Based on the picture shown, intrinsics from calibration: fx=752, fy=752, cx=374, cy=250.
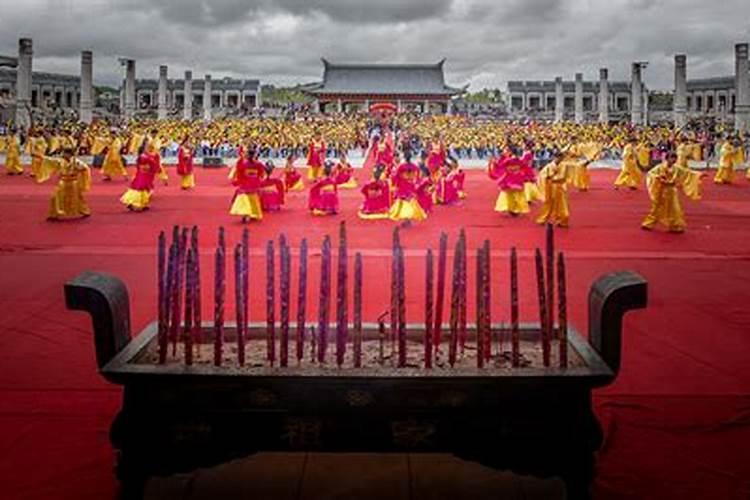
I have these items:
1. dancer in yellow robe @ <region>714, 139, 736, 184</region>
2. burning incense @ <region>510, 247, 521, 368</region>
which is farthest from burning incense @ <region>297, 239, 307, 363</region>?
dancer in yellow robe @ <region>714, 139, 736, 184</region>

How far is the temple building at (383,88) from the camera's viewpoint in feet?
203

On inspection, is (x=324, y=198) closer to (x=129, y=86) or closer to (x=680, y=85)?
(x=680, y=85)

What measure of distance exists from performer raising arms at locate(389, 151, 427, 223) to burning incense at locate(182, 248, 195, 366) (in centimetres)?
867

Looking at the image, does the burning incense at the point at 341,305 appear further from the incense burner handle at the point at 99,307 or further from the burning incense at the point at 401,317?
the incense burner handle at the point at 99,307

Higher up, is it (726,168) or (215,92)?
(215,92)

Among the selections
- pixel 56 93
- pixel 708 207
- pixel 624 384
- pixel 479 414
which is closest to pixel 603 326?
pixel 479 414

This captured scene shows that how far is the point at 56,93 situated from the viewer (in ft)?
216

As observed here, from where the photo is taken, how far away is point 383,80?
63.4 metres

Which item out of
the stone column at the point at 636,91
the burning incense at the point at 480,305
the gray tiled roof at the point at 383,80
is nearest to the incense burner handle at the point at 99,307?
the burning incense at the point at 480,305

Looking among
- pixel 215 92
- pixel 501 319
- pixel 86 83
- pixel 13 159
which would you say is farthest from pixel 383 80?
pixel 501 319

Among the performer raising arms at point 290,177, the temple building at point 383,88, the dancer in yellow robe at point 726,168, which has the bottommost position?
the performer raising arms at point 290,177

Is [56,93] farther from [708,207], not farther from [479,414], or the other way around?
[479,414]

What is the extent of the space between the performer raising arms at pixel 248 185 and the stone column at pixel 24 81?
94.0 feet

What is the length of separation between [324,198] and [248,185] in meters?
1.86
